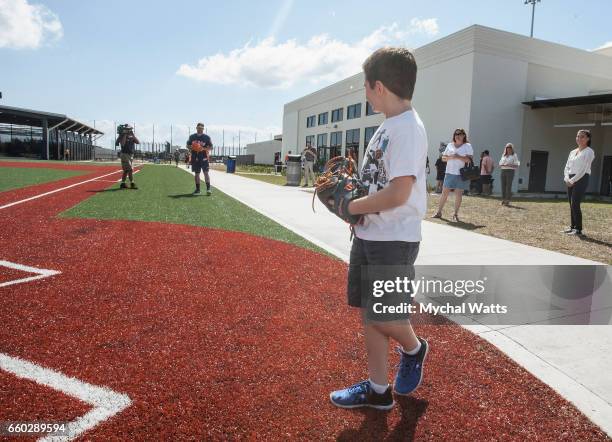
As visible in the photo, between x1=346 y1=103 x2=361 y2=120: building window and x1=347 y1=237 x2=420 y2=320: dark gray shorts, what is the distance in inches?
1403

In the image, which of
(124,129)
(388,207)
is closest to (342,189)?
(388,207)

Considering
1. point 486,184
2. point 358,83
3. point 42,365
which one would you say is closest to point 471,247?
point 42,365

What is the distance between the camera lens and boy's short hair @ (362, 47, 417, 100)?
80.2 inches

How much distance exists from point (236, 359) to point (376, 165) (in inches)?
61.7

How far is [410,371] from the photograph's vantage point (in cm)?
238

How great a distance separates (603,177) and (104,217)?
29.3 meters

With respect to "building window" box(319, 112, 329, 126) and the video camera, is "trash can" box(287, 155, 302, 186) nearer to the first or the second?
the video camera

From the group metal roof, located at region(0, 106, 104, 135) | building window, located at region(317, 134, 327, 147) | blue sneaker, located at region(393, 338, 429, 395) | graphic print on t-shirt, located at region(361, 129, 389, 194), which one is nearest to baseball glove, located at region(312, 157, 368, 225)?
graphic print on t-shirt, located at region(361, 129, 389, 194)

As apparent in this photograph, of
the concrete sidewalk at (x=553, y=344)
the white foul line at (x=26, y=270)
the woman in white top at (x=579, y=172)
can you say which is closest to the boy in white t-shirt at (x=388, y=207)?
the concrete sidewalk at (x=553, y=344)

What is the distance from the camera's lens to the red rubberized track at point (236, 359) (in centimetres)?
214

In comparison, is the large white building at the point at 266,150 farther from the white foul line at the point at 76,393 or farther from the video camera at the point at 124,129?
the white foul line at the point at 76,393

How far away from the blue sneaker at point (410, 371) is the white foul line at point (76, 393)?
151cm

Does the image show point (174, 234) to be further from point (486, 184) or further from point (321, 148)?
point (321, 148)

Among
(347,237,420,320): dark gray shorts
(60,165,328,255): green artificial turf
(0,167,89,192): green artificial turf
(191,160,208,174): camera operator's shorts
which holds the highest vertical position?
(191,160,208,174): camera operator's shorts
